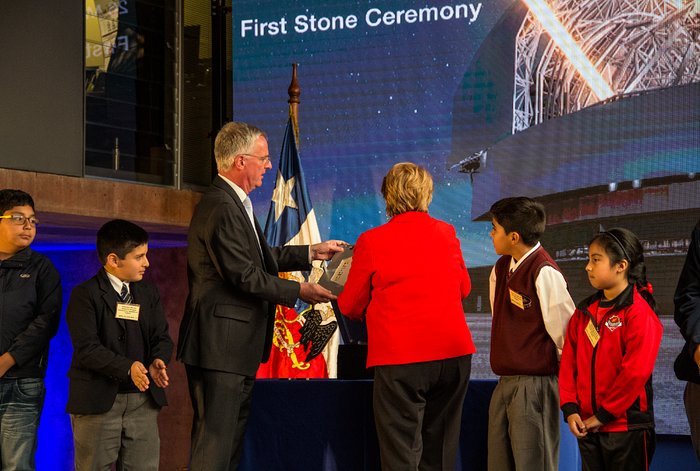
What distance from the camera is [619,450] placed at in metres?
2.92

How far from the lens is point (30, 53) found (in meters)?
5.45

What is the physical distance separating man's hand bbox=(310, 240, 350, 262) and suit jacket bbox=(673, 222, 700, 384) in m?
1.21

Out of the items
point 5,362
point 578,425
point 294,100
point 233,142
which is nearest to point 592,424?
point 578,425

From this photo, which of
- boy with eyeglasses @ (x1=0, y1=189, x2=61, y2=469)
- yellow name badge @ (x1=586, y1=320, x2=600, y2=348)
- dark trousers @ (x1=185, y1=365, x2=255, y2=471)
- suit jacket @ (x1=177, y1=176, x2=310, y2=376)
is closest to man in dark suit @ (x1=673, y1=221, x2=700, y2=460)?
yellow name badge @ (x1=586, y1=320, x2=600, y2=348)

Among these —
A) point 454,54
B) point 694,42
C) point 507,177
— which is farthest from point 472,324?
point 694,42

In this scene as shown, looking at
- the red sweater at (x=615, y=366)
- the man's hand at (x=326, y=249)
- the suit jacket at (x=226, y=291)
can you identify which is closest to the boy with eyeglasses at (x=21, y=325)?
the suit jacket at (x=226, y=291)

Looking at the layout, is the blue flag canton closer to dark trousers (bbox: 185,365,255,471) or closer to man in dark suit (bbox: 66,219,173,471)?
man in dark suit (bbox: 66,219,173,471)

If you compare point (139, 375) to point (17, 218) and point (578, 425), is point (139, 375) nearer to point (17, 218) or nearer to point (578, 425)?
point (17, 218)

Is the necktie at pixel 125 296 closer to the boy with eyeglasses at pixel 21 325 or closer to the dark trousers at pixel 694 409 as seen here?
the boy with eyeglasses at pixel 21 325

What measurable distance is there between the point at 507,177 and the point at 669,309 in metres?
1.29

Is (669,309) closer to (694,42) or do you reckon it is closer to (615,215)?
(615,215)

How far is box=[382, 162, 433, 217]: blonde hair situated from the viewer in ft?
9.79

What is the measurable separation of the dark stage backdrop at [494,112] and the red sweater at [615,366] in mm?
2553

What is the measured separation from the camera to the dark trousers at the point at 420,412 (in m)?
2.89
